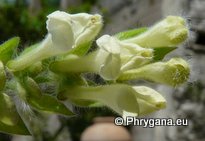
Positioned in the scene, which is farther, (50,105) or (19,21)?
(19,21)

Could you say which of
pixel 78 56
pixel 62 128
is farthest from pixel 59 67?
pixel 62 128

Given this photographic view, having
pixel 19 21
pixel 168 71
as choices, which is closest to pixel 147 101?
pixel 168 71

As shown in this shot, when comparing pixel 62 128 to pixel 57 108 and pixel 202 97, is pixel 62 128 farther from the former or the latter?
pixel 57 108

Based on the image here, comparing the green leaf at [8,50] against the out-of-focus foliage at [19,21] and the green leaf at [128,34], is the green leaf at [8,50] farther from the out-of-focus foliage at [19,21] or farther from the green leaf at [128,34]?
the out-of-focus foliage at [19,21]

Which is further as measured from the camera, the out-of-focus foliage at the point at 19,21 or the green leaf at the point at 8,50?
Result: the out-of-focus foliage at the point at 19,21

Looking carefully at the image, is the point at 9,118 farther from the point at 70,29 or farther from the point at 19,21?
the point at 19,21

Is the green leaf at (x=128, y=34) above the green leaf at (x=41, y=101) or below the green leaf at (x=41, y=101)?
above

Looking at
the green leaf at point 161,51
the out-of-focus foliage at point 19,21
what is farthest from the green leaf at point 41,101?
the out-of-focus foliage at point 19,21
